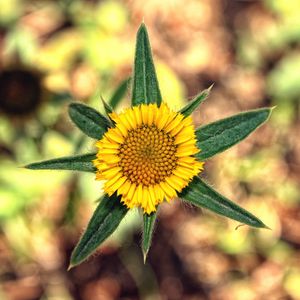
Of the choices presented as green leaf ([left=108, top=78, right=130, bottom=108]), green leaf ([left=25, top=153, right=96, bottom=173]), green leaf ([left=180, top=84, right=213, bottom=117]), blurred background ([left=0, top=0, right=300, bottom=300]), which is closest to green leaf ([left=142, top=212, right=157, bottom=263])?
green leaf ([left=25, top=153, right=96, bottom=173])

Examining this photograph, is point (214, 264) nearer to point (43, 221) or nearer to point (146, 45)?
point (43, 221)

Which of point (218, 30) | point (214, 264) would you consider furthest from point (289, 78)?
point (214, 264)

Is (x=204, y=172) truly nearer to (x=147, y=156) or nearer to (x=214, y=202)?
(x=147, y=156)

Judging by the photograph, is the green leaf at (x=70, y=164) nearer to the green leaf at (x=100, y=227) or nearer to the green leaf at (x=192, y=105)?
the green leaf at (x=100, y=227)

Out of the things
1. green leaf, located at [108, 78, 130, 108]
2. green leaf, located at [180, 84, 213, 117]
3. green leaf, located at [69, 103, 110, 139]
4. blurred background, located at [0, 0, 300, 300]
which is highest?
green leaf, located at [180, 84, 213, 117]

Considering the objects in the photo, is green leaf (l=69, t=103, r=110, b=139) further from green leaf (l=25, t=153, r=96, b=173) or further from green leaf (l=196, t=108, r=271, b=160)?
green leaf (l=196, t=108, r=271, b=160)
